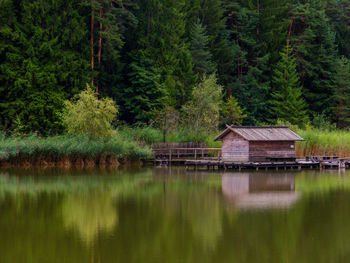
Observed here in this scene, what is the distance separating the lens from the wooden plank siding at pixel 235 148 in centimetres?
4069

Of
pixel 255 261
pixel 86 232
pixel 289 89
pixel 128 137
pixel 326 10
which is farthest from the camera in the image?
pixel 326 10

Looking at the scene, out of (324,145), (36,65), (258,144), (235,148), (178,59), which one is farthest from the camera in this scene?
(178,59)

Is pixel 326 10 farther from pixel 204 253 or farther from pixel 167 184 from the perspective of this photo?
pixel 204 253

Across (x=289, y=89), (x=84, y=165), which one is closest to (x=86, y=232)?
(x=84, y=165)

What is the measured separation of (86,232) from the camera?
17469 millimetres

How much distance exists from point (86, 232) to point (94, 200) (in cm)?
630

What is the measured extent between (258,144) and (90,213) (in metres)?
21.9

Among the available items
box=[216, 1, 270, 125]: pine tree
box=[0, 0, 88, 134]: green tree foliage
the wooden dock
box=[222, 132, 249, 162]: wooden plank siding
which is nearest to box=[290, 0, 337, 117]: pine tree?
box=[216, 1, 270, 125]: pine tree

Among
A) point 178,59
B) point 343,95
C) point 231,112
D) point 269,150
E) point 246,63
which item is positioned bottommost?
point 269,150

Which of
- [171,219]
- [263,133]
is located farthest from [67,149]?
[171,219]

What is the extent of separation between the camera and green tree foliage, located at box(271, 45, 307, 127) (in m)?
64.8

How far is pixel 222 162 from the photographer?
1560 inches

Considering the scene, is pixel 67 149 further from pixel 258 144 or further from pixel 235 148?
pixel 258 144

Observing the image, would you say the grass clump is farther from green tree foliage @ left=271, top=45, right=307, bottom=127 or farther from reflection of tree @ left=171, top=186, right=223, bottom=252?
green tree foliage @ left=271, top=45, right=307, bottom=127
